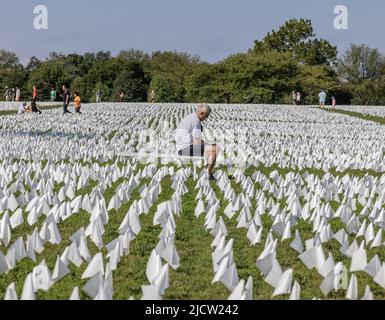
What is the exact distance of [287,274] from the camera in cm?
457

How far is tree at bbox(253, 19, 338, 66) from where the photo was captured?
303 ft

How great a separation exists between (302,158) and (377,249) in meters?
7.79

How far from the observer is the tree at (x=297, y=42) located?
92.2m

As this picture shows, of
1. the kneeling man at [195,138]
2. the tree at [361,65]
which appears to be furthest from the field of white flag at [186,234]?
the tree at [361,65]

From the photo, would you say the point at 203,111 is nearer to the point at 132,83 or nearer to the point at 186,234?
the point at 186,234

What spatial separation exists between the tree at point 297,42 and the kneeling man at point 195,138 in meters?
82.8

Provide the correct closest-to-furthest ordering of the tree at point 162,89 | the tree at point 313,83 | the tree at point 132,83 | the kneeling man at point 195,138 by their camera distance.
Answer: the kneeling man at point 195,138, the tree at point 162,89, the tree at point 132,83, the tree at point 313,83

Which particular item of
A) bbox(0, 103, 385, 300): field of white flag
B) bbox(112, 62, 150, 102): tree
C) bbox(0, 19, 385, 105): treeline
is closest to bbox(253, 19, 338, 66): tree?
bbox(0, 19, 385, 105): treeline

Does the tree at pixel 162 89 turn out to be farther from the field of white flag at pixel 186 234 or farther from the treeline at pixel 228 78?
Answer: the field of white flag at pixel 186 234

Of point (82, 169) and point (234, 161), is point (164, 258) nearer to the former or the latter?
point (82, 169)

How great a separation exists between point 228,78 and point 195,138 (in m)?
62.3

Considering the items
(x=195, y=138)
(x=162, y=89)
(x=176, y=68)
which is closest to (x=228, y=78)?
(x=162, y=89)

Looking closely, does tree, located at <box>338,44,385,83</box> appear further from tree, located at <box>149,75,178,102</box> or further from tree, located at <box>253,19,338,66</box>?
tree, located at <box>149,75,178,102</box>
